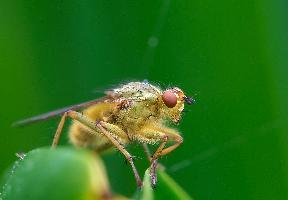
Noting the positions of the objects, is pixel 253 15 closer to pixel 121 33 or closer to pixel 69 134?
pixel 121 33

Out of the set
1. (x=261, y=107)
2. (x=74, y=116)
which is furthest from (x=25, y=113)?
(x=261, y=107)

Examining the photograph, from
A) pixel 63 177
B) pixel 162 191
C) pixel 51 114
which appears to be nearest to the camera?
pixel 63 177

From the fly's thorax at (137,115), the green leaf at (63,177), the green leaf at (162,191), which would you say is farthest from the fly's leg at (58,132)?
the green leaf at (63,177)

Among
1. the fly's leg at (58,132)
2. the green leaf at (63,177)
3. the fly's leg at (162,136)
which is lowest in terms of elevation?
the green leaf at (63,177)

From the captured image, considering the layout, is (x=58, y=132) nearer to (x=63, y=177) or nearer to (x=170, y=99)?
(x=170, y=99)

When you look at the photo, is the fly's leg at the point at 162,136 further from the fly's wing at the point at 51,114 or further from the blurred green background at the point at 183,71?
the fly's wing at the point at 51,114

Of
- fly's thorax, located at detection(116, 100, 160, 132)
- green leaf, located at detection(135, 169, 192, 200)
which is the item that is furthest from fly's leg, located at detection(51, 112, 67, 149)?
green leaf, located at detection(135, 169, 192, 200)

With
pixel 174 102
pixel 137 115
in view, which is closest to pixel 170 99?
pixel 174 102
